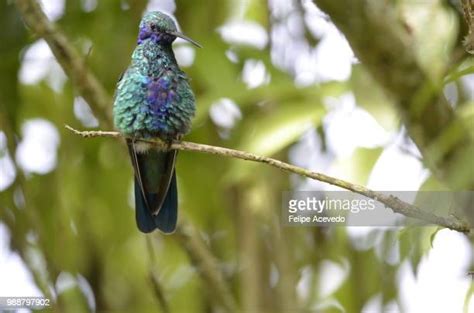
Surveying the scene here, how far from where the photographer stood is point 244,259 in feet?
6.09

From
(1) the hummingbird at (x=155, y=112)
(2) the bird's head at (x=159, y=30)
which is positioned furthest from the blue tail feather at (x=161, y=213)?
(2) the bird's head at (x=159, y=30)

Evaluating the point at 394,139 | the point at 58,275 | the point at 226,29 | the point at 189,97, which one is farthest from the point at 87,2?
the point at 394,139

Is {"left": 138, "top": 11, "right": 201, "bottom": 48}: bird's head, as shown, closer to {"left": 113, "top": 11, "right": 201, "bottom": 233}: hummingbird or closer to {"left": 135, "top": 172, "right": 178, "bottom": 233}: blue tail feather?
{"left": 113, "top": 11, "right": 201, "bottom": 233}: hummingbird

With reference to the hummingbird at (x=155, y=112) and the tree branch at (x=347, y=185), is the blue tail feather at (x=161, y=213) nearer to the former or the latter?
the hummingbird at (x=155, y=112)

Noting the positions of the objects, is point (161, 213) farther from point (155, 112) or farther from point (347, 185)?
point (347, 185)

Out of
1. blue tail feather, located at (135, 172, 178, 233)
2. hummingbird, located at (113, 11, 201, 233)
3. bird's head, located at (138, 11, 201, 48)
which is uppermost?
bird's head, located at (138, 11, 201, 48)

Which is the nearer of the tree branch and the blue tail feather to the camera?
the tree branch

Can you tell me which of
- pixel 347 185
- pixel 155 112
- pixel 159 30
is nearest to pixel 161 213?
pixel 155 112

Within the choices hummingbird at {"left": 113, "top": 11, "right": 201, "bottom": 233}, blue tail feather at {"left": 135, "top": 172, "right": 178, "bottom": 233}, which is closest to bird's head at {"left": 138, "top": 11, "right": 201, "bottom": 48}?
hummingbird at {"left": 113, "top": 11, "right": 201, "bottom": 233}

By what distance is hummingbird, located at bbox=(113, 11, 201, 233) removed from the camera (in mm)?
1479

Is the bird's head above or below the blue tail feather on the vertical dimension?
above

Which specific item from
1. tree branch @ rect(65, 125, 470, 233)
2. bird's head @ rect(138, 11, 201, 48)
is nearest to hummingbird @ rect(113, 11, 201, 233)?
bird's head @ rect(138, 11, 201, 48)

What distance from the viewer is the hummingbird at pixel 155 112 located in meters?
1.48

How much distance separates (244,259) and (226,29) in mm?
490
